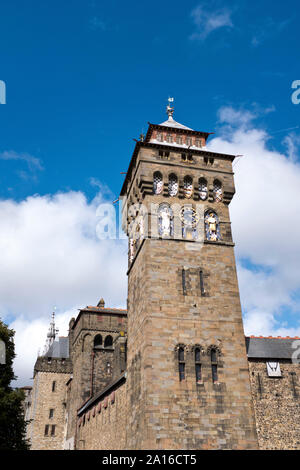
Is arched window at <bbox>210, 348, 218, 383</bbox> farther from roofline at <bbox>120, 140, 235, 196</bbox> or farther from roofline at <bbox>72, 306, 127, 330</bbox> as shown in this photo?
roofline at <bbox>72, 306, 127, 330</bbox>

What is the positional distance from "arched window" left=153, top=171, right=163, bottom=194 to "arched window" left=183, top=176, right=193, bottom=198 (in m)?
1.48

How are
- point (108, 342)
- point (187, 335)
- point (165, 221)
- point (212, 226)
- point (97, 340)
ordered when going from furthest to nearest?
point (108, 342)
point (97, 340)
point (212, 226)
point (165, 221)
point (187, 335)

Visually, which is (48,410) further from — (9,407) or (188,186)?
(188,186)

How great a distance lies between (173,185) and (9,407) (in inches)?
630

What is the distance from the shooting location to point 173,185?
2677 centimetres

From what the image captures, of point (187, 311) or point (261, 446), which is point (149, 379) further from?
point (261, 446)

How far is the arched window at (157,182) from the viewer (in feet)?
86.2

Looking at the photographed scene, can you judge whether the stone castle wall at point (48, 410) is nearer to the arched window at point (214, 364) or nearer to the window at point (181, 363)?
the window at point (181, 363)

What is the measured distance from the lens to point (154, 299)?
2306 cm

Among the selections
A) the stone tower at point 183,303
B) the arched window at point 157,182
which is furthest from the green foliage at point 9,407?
the arched window at point 157,182

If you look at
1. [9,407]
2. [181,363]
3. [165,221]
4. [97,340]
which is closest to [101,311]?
[97,340]

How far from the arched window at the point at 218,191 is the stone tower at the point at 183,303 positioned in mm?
60

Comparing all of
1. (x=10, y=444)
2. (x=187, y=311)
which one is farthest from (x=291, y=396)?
(x=10, y=444)

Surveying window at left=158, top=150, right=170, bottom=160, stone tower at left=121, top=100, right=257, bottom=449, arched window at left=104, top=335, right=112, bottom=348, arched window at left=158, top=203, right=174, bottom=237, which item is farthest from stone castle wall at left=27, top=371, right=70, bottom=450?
window at left=158, top=150, right=170, bottom=160
